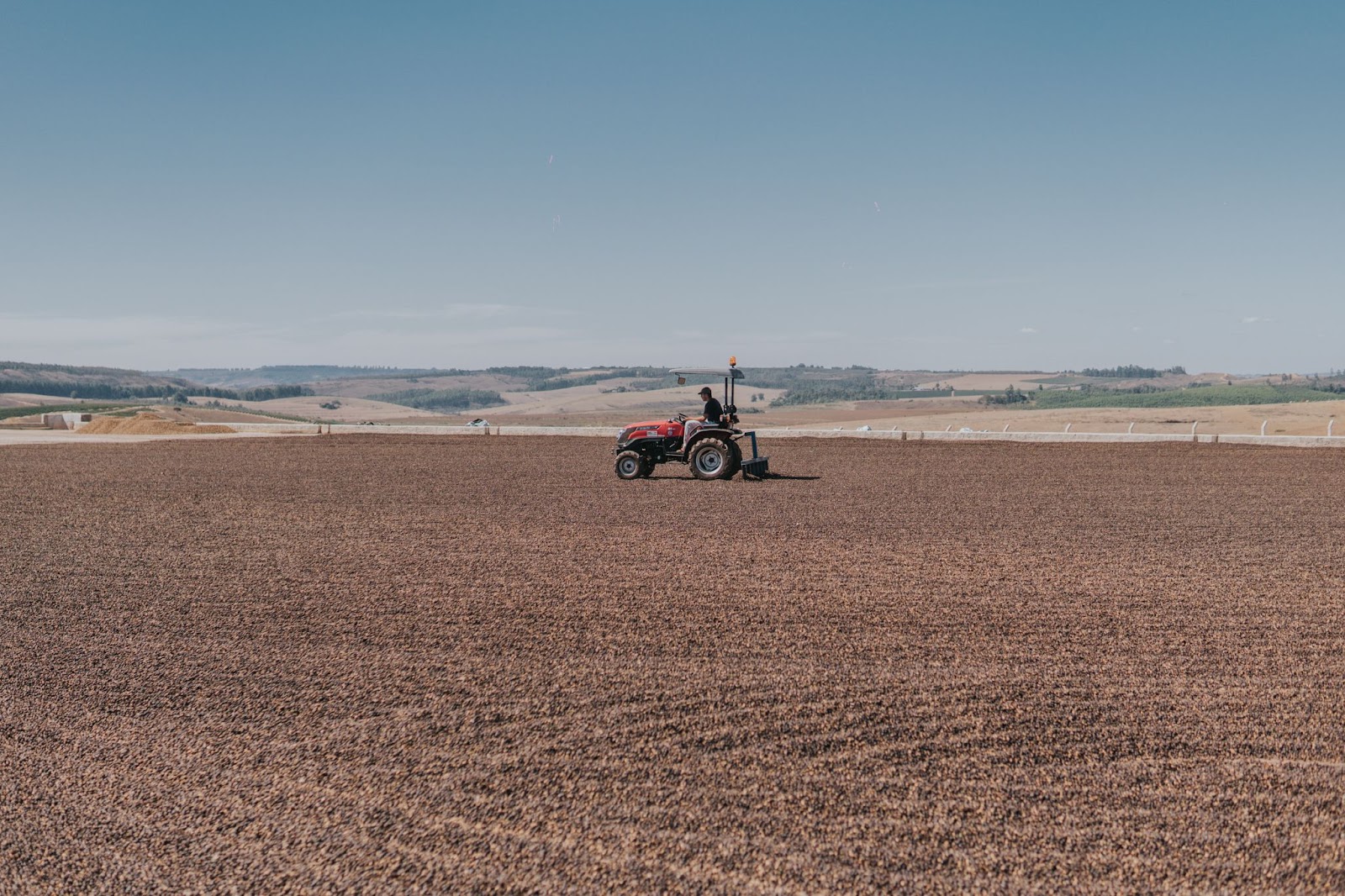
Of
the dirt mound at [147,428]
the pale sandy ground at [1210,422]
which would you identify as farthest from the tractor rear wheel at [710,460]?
the dirt mound at [147,428]

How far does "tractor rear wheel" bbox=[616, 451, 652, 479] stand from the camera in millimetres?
19984

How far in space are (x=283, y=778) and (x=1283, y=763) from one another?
219 inches

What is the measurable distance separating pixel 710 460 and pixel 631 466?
5.96 feet

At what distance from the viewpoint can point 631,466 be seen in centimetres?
2014

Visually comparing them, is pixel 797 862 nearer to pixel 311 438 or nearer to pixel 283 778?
pixel 283 778

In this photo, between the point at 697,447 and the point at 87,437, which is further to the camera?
the point at 87,437

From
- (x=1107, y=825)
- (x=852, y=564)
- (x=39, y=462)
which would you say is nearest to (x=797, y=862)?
(x=1107, y=825)

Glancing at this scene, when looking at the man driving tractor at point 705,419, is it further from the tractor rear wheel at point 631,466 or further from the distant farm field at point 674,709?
the distant farm field at point 674,709

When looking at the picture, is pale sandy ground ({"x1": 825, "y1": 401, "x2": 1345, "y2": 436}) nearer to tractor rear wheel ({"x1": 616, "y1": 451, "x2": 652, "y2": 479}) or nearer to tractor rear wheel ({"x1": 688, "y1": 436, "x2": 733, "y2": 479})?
tractor rear wheel ({"x1": 616, "y1": 451, "x2": 652, "y2": 479})

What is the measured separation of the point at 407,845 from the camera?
4.62 m

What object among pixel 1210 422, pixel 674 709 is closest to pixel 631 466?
pixel 674 709

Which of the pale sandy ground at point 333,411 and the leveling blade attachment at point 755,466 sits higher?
the pale sandy ground at point 333,411

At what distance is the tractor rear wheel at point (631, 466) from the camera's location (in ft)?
65.6

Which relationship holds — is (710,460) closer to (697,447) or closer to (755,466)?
(697,447)
